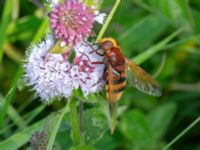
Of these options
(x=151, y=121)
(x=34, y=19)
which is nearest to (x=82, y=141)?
(x=151, y=121)

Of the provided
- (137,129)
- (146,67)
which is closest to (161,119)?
(137,129)

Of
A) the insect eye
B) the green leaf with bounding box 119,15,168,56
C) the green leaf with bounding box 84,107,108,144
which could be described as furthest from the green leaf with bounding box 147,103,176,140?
the insect eye

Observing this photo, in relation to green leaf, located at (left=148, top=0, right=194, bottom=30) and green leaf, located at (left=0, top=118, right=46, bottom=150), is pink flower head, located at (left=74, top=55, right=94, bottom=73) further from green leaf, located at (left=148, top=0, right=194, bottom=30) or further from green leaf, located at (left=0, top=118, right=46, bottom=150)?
green leaf, located at (left=148, top=0, right=194, bottom=30)

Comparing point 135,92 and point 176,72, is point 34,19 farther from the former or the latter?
point 176,72

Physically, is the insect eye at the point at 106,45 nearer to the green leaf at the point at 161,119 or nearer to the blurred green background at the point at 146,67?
the blurred green background at the point at 146,67

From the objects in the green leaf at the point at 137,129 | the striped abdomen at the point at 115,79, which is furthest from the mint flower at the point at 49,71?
the green leaf at the point at 137,129
